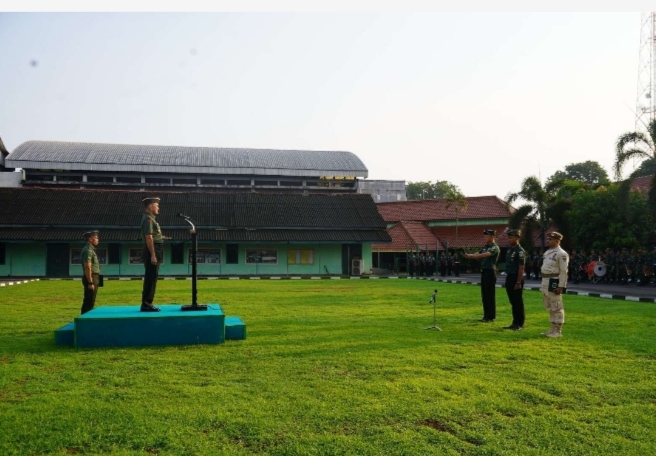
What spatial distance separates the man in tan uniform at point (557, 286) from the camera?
8891mm

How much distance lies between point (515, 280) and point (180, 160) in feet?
145

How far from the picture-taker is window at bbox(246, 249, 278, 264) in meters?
35.5

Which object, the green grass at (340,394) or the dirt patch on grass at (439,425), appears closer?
the green grass at (340,394)

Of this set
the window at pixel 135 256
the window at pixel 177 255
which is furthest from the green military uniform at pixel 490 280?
the window at pixel 135 256

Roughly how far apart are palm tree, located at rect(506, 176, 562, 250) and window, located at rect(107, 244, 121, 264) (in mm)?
22102

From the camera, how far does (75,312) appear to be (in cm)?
1244

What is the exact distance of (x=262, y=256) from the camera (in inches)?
1409

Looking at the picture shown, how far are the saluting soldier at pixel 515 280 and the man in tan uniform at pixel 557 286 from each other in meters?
0.49

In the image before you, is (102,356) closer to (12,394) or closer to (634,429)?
(12,394)

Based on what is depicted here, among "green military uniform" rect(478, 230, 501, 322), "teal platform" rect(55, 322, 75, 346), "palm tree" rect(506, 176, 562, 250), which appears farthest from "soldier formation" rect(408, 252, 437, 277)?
"teal platform" rect(55, 322, 75, 346)

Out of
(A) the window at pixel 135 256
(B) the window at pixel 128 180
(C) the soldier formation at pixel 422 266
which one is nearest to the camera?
(A) the window at pixel 135 256

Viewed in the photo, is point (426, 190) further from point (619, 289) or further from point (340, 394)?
point (340, 394)

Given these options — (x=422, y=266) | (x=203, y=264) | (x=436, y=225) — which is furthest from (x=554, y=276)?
(x=436, y=225)

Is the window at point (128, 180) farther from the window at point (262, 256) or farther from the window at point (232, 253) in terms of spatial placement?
the window at point (262, 256)
